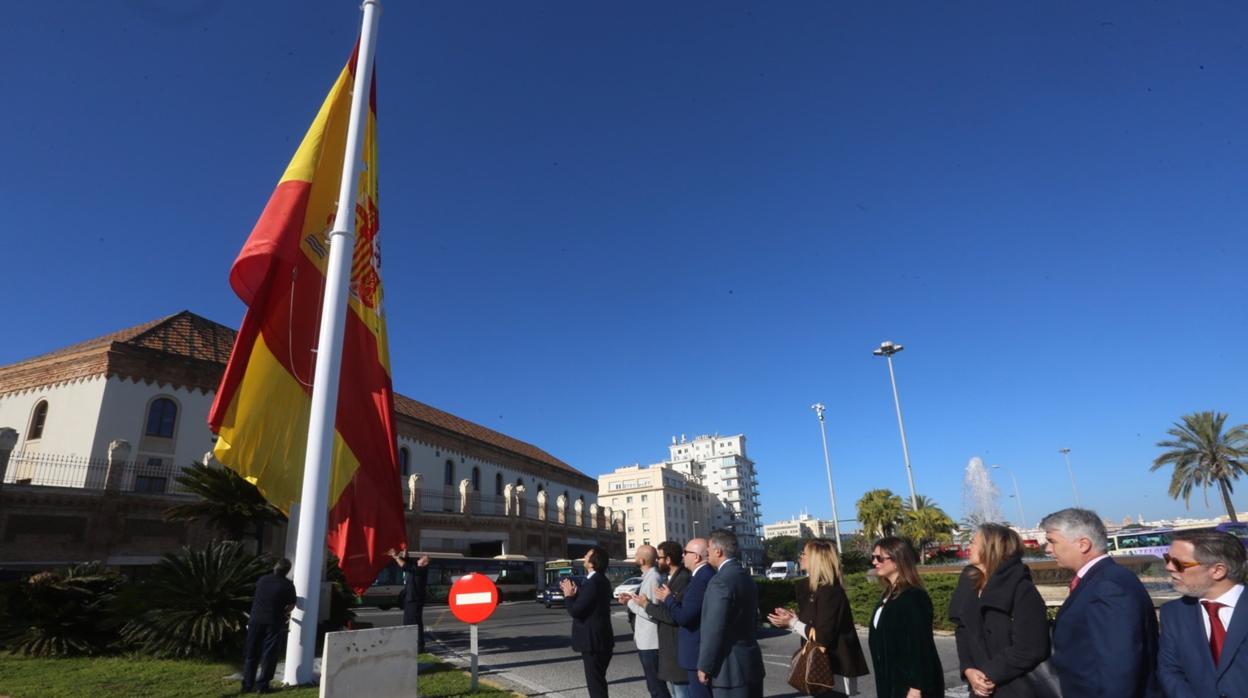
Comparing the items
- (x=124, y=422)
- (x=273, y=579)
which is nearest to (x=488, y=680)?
(x=273, y=579)

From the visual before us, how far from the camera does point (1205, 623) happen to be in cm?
327

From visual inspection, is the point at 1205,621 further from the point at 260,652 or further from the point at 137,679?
the point at 137,679

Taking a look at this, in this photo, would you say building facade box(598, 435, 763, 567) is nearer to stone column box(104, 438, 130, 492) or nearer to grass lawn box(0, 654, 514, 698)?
stone column box(104, 438, 130, 492)

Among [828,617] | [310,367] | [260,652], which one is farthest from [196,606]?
[828,617]

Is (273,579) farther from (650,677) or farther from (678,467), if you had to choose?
(678,467)

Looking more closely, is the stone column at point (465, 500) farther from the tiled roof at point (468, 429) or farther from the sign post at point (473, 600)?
the sign post at point (473, 600)

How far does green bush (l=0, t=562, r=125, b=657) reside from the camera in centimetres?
Result: 1088

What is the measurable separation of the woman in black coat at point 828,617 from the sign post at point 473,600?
437 centimetres

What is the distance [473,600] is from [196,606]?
5498mm

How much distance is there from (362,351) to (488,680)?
5.25 meters

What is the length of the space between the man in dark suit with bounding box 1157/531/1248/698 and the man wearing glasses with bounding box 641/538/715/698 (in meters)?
2.90

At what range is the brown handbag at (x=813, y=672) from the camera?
15.9ft

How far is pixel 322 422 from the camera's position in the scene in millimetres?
8641

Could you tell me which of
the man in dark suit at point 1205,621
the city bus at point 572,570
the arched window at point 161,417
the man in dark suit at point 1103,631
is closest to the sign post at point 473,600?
the man in dark suit at point 1103,631
